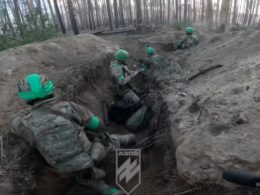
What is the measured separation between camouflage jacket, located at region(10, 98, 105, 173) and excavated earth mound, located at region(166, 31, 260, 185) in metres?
1.19

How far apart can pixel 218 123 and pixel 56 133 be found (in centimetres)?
188

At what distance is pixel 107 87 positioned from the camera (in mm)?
6762

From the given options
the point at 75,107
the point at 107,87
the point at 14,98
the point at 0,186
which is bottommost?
the point at 107,87

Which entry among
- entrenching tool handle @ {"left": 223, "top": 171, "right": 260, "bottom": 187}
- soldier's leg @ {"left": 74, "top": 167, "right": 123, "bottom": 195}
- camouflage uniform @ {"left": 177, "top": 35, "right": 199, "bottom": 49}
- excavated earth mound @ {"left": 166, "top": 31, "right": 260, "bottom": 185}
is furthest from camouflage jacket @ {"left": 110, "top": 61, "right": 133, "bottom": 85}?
camouflage uniform @ {"left": 177, "top": 35, "right": 199, "bottom": 49}

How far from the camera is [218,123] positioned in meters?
2.85

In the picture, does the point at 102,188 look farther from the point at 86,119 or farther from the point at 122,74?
the point at 122,74

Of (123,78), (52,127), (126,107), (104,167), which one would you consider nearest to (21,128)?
(52,127)

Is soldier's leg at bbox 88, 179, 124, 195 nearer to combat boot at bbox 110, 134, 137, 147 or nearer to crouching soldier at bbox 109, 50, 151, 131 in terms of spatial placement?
combat boot at bbox 110, 134, 137, 147

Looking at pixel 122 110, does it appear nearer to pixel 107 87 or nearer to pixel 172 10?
pixel 107 87

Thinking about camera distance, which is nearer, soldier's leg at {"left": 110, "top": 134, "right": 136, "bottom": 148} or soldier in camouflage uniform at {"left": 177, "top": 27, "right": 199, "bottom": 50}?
soldier's leg at {"left": 110, "top": 134, "right": 136, "bottom": 148}

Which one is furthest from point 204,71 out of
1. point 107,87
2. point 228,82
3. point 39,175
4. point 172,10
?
point 172,10

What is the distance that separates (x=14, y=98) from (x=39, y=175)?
6.10 ft

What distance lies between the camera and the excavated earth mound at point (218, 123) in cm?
238

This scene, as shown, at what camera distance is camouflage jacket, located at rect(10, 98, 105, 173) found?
262 centimetres
